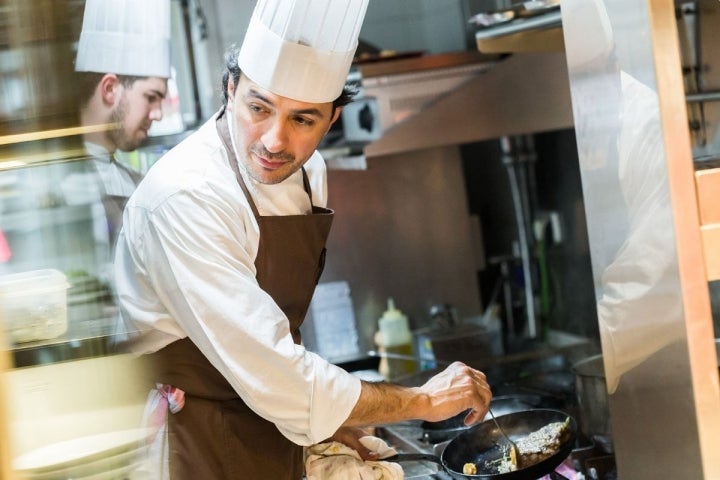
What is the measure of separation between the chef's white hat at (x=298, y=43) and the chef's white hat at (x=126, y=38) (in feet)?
0.82

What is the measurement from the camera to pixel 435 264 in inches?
178

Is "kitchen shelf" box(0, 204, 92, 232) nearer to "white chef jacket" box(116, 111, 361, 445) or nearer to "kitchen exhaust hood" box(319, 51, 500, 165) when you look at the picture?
"white chef jacket" box(116, 111, 361, 445)

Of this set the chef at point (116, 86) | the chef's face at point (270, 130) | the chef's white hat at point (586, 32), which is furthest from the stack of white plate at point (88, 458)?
the chef's white hat at point (586, 32)

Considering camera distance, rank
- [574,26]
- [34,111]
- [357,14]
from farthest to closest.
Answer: [357,14], [574,26], [34,111]

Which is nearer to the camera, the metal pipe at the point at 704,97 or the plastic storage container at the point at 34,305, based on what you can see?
the plastic storage container at the point at 34,305

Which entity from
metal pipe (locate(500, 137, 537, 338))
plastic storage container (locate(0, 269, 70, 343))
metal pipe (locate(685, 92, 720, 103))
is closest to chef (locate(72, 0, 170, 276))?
plastic storage container (locate(0, 269, 70, 343))

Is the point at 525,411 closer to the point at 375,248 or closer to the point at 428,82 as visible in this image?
the point at 428,82

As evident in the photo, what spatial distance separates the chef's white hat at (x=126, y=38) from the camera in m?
1.51

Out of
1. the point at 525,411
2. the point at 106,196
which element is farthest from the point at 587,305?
the point at 106,196

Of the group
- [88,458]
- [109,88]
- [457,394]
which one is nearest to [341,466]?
[457,394]

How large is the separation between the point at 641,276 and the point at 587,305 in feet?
9.59

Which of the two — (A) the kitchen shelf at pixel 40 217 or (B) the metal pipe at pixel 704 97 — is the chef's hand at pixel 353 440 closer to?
(A) the kitchen shelf at pixel 40 217

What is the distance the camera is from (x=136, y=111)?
179cm

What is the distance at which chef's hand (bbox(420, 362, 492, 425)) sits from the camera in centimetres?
170
